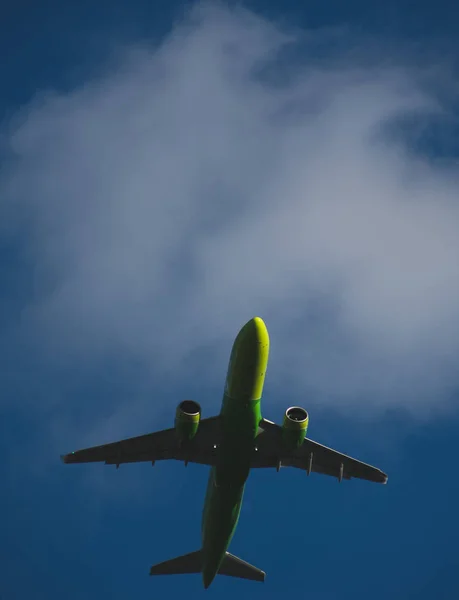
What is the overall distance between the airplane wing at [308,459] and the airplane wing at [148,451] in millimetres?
2639

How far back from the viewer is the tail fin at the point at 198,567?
4084 centimetres

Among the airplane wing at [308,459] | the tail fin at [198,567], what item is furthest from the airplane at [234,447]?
the tail fin at [198,567]

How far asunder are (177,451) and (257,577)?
37.9 ft

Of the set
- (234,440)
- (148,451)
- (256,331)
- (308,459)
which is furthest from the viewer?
(148,451)

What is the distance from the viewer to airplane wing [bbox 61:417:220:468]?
1393 inches

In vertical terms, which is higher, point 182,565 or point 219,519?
point 219,519

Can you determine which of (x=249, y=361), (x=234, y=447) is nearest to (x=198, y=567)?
(x=234, y=447)

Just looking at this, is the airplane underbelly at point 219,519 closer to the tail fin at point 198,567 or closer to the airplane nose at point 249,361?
the tail fin at point 198,567

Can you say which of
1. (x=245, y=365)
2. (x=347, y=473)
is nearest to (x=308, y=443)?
(x=347, y=473)

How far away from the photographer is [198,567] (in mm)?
40875

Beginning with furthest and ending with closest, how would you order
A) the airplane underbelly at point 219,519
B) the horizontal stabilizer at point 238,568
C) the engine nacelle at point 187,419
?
the horizontal stabilizer at point 238,568 → the airplane underbelly at point 219,519 → the engine nacelle at point 187,419

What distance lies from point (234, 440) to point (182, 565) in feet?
42.7

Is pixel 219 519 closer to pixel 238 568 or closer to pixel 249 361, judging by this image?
pixel 238 568

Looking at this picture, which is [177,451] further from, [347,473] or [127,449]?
[347,473]
